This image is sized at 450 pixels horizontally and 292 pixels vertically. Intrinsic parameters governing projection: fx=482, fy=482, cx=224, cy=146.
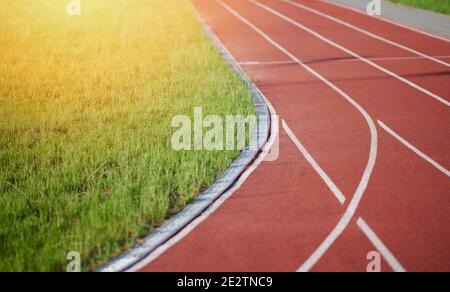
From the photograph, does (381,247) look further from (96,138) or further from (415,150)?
(96,138)

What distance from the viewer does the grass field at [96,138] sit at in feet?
19.6

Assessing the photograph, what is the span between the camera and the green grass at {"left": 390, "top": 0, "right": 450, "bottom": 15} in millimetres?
22467

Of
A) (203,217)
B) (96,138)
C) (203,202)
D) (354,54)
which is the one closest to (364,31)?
(354,54)

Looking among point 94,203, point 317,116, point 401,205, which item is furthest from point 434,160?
point 94,203

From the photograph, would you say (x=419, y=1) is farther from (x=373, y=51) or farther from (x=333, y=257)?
(x=333, y=257)

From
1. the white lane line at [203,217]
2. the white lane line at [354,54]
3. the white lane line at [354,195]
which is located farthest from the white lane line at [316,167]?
the white lane line at [354,54]

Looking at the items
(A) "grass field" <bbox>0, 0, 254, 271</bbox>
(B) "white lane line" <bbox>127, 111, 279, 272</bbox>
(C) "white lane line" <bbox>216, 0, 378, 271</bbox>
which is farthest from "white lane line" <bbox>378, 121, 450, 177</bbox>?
(A) "grass field" <bbox>0, 0, 254, 271</bbox>

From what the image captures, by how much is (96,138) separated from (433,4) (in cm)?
2042

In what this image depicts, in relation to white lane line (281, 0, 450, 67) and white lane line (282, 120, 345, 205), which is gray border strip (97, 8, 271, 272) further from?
white lane line (281, 0, 450, 67)

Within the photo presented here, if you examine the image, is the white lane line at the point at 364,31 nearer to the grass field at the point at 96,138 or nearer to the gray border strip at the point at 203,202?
the grass field at the point at 96,138

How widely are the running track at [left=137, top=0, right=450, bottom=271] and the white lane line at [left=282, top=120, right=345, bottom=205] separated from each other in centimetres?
2

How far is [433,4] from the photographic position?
923 inches

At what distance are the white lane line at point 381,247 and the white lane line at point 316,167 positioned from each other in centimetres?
62

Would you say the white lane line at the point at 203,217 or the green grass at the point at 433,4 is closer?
the white lane line at the point at 203,217
